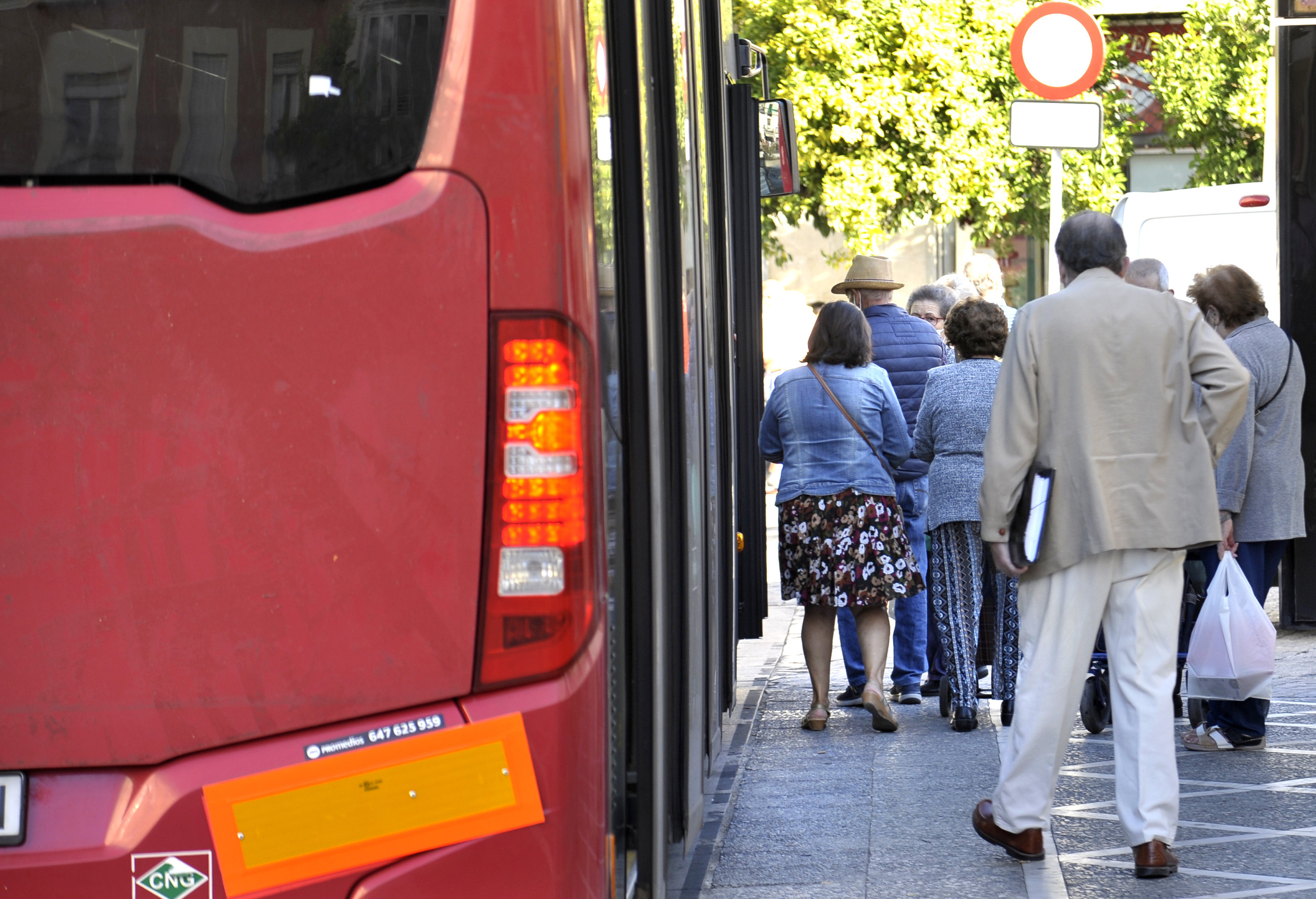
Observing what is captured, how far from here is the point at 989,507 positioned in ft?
16.0

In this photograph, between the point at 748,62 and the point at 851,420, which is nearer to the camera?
the point at 748,62

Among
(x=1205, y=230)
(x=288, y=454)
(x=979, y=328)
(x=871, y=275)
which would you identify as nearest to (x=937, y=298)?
(x=871, y=275)

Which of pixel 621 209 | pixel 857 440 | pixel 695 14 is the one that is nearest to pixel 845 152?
pixel 857 440

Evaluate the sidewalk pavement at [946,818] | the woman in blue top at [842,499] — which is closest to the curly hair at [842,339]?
the woman in blue top at [842,499]

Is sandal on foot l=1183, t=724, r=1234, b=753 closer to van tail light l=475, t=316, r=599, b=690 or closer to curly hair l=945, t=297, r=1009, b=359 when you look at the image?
curly hair l=945, t=297, r=1009, b=359

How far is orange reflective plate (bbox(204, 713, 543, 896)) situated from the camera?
2682 mm

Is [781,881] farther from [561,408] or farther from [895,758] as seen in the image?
[561,408]

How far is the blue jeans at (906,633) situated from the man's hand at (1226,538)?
4.90 feet

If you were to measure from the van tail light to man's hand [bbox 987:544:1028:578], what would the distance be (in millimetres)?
2399

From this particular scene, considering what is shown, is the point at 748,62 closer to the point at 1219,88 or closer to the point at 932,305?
the point at 932,305

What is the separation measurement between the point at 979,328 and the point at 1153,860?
2826 millimetres

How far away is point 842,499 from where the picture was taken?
718cm

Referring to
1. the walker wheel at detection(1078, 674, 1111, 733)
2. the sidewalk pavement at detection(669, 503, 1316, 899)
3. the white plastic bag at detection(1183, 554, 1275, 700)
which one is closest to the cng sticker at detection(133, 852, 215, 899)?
the sidewalk pavement at detection(669, 503, 1316, 899)

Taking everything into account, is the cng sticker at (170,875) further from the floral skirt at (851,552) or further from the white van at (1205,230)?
the white van at (1205,230)
